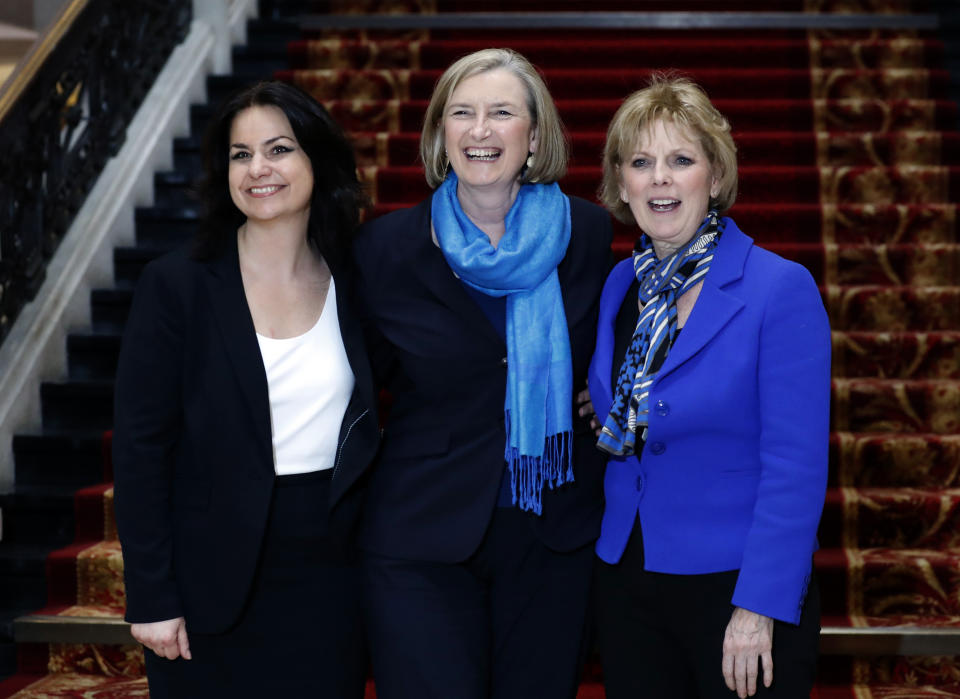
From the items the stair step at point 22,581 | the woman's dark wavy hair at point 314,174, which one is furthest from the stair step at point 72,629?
the woman's dark wavy hair at point 314,174

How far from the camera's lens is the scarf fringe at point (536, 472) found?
2.13 metres

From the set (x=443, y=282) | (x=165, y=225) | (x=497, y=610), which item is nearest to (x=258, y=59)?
(x=165, y=225)

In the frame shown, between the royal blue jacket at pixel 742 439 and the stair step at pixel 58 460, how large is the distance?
2509 mm

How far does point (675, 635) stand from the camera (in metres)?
1.95

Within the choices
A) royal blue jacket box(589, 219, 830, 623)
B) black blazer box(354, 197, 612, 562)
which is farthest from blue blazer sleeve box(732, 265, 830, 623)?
black blazer box(354, 197, 612, 562)

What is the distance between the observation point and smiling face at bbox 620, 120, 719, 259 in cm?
201

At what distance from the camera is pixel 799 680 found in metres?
1.86

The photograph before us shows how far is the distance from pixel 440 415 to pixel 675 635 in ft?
2.01

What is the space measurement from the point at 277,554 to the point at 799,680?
3.31 ft

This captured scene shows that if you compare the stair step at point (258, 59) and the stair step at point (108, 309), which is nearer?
the stair step at point (108, 309)

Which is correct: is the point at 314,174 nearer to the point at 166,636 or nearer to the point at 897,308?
the point at 166,636

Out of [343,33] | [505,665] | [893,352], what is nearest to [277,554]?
[505,665]

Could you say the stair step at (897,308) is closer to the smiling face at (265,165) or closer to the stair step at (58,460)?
the smiling face at (265,165)

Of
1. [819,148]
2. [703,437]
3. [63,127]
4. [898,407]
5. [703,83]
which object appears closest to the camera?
[703,437]
